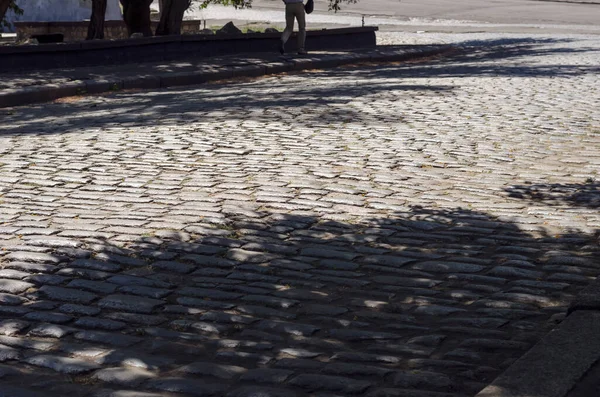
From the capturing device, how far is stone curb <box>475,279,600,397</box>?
3.82m

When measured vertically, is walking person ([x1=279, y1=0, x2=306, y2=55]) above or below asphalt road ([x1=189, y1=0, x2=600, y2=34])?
above

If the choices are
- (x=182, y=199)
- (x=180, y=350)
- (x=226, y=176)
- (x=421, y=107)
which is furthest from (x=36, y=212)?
(x=421, y=107)

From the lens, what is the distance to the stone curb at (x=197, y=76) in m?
15.2

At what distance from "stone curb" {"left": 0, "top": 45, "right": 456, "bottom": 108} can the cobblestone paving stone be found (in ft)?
8.52

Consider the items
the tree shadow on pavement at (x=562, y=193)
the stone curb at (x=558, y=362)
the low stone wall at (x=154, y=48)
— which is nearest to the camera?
the stone curb at (x=558, y=362)

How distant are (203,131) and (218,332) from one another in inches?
264

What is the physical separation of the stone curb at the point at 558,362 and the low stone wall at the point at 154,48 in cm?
1467

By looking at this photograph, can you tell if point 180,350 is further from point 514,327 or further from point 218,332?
point 514,327

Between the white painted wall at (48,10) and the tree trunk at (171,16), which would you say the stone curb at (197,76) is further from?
the white painted wall at (48,10)

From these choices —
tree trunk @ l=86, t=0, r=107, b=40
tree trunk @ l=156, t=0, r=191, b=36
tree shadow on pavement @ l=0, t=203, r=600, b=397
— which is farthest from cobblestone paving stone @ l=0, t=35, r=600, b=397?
tree trunk @ l=156, t=0, r=191, b=36

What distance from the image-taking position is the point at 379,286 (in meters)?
5.61

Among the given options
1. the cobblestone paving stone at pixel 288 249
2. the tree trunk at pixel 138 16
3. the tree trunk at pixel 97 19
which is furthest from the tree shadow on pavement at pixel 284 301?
the tree trunk at pixel 138 16

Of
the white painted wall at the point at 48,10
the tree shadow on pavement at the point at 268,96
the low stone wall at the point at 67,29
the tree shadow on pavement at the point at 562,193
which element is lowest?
the tree shadow on pavement at the point at 268,96

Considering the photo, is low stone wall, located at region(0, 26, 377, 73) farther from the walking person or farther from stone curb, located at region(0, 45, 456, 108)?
stone curb, located at region(0, 45, 456, 108)
